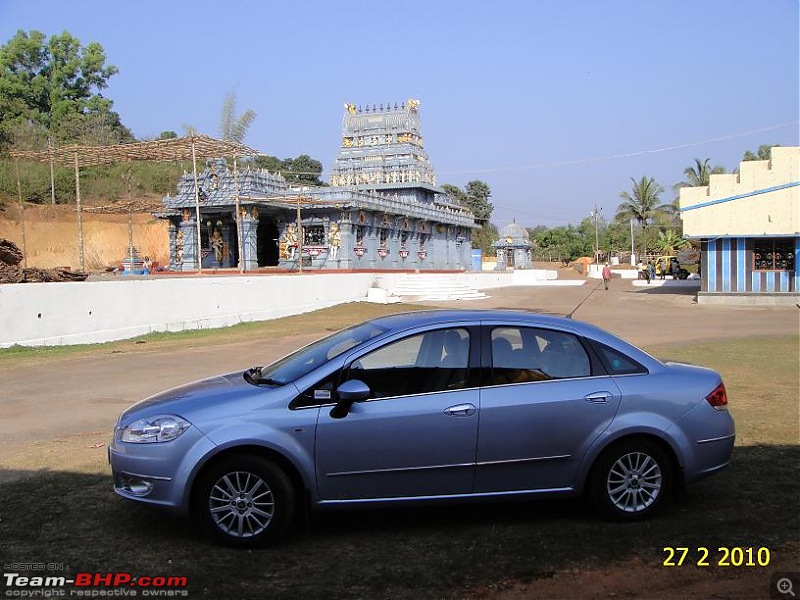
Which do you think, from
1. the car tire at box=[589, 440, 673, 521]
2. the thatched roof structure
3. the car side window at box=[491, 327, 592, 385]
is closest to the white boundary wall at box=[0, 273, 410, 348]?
the thatched roof structure

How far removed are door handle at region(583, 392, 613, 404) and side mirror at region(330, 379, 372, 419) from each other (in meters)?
1.47

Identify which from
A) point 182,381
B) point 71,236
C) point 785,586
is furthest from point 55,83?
point 785,586

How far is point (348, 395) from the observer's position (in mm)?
4391

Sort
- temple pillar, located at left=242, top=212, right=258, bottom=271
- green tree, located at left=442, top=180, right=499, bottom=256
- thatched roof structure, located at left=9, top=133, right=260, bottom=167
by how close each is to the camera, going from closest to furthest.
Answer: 1. thatched roof structure, located at left=9, top=133, right=260, bottom=167
2. temple pillar, located at left=242, top=212, right=258, bottom=271
3. green tree, located at left=442, top=180, right=499, bottom=256

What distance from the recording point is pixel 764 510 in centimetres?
495

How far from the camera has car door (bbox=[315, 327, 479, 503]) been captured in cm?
442

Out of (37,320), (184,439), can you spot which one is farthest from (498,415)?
(37,320)

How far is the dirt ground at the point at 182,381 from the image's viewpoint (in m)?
3.81

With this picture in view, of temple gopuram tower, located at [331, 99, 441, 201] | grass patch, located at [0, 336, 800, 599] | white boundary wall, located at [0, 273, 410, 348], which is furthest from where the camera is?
temple gopuram tower, located at [331, 99, 441, 201]

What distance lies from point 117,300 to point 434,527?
1398cm

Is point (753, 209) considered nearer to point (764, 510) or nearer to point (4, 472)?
point (764, 510)

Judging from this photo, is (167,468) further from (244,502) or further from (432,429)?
(432,429)

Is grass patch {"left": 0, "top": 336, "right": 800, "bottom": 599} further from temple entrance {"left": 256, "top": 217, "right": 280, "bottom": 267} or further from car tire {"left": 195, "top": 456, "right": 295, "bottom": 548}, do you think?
temple entrance {"left": 256, "top": 217, "right": 280, "bottom": 267}

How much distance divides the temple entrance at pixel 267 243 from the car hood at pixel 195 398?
36.0 meters
